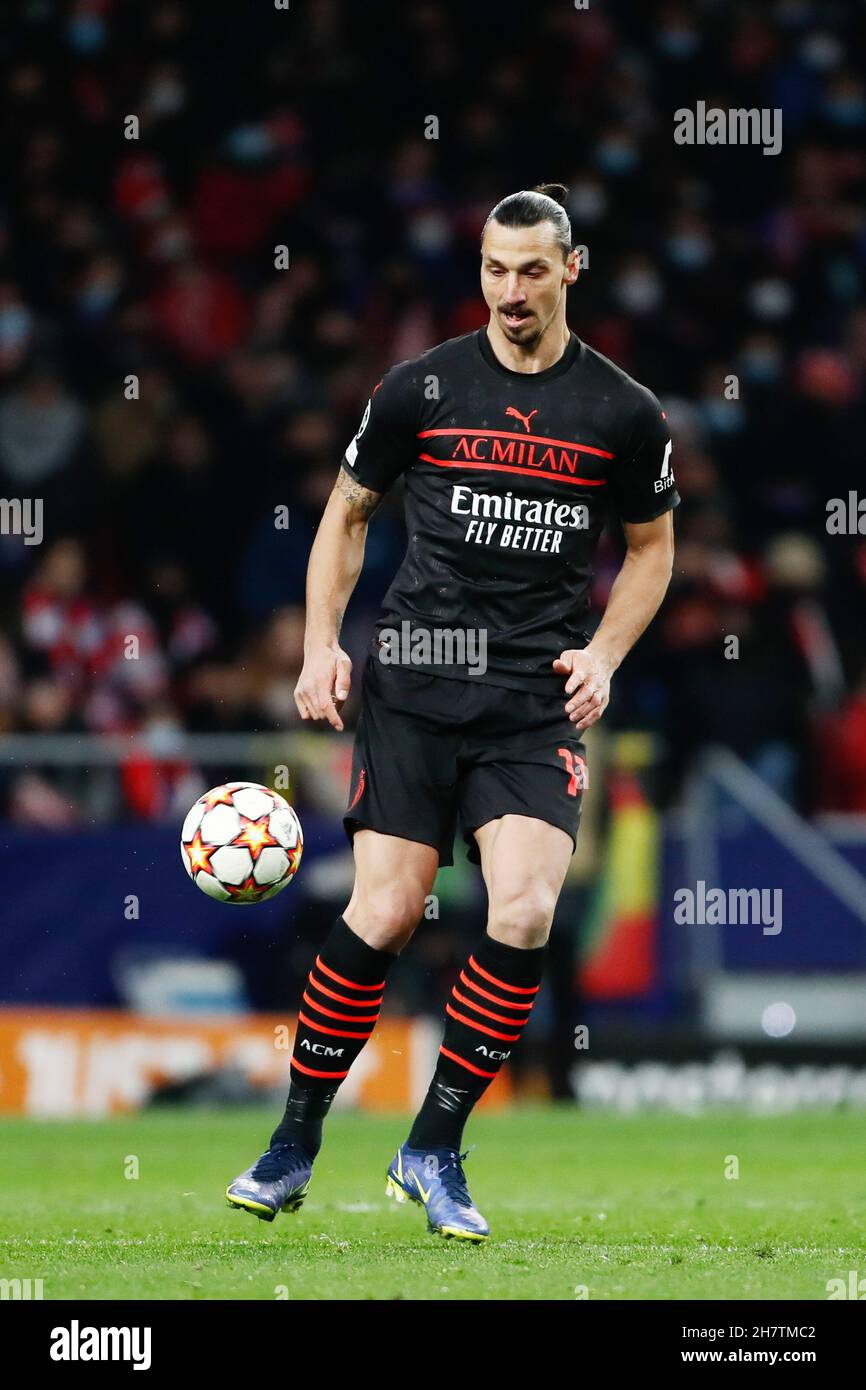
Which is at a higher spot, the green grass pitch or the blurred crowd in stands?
the blurred crowd in stands

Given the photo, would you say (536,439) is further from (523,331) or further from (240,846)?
(240,846)

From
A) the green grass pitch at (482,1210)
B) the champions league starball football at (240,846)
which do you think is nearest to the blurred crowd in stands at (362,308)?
the green grass pitch at (482,1210)

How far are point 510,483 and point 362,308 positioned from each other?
30.6 ft

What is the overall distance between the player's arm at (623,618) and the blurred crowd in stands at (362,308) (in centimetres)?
599

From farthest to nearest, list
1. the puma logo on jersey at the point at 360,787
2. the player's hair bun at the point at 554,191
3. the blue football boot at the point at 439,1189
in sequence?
the player's hair bun at the point at 554,191
the puma logo on jersey at the point at 360,787
the blue football boot at the point at 439,1189

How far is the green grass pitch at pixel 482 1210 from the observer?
17.1ft

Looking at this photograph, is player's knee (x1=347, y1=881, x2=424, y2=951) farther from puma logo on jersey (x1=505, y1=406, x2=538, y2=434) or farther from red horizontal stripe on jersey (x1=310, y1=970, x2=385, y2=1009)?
puma logo on jersey (x1=505, y1=406, x2=538, y2=434)

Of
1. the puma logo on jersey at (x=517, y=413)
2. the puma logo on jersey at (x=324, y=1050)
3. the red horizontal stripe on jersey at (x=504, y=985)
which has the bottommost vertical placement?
the puma logo on jersey at (x=324, y=1050)

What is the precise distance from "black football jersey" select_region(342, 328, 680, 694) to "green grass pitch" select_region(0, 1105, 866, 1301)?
62.1 inches

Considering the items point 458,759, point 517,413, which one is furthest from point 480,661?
point 517,413

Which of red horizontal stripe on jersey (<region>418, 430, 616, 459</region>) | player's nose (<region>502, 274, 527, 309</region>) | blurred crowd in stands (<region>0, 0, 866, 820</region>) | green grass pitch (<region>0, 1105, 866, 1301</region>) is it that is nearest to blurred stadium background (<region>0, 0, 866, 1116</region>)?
blurred crowd in stands (<region>0, 0, 866, 820</region>)

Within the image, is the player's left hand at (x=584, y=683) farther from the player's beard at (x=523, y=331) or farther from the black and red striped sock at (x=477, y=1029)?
the player's beard at (x=523, y=331)

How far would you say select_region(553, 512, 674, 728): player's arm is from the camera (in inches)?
239

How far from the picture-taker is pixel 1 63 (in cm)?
1606
